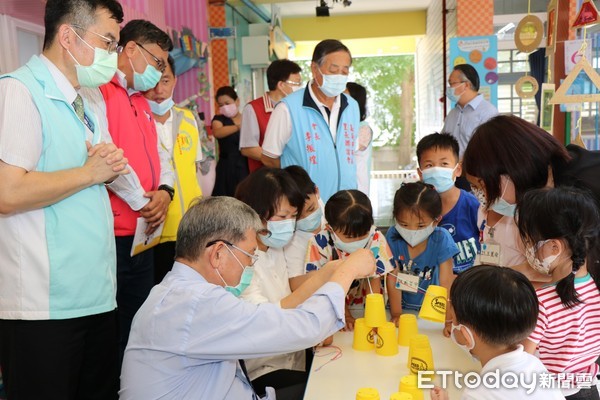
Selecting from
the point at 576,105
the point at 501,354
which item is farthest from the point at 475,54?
the point at 501,354

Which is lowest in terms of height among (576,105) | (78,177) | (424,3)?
(78,177)

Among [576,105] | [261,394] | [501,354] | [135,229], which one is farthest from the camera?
[576,105]

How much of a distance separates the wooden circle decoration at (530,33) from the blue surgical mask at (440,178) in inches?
83.3

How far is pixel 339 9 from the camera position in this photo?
11.1 metres

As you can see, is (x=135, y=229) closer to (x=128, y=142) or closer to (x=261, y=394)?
(x=128, y=142)

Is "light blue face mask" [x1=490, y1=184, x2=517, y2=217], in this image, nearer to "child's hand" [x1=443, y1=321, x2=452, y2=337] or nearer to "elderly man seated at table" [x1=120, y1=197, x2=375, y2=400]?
"child's hand" [x1=443, y1=321, x2=452, y2=337]

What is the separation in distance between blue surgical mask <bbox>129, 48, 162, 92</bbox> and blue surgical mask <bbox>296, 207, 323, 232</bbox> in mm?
964

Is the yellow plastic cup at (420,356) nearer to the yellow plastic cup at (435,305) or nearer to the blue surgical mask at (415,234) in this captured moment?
the yellow plastic cup at (435,305)

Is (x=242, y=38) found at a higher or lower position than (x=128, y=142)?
higher

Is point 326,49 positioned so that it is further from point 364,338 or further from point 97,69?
point 364,338

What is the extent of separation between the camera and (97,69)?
1.89 m

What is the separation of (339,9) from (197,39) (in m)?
5.60

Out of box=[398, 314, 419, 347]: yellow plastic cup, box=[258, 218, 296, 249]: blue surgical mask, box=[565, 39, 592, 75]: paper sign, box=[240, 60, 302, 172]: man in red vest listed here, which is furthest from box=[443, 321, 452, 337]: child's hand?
box=[565, 39, 592, 75]: paper sign

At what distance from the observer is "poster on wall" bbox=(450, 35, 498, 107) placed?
6371mm
